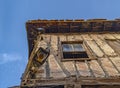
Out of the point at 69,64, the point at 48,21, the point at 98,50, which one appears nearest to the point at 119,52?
the point at 98,50

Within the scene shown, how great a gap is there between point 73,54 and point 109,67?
7.51 ft

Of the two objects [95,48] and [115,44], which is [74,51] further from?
[115,44]

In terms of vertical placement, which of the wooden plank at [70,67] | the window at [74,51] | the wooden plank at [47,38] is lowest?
the wooden plank at [70,67]

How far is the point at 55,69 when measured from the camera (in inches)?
323

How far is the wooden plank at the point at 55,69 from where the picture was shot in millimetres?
7674

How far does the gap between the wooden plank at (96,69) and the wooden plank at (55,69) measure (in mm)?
1026

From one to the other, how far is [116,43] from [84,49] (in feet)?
6.24

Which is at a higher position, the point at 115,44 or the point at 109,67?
the point at 115,44

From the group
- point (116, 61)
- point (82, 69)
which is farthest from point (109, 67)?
point (82, 69)

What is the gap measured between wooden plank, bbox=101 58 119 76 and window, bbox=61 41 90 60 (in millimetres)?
1002

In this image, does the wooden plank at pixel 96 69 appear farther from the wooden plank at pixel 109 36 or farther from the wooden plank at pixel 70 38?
the wooden plank at pixel 109 36

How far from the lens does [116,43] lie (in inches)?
463

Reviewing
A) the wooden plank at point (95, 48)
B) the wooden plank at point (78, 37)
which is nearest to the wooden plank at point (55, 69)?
the wooden plank at point (95, 48)

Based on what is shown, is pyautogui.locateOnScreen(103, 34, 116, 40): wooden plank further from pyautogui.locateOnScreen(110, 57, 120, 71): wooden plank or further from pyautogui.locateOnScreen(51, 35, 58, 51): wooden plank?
pyautogui.locateOnScreen(110, 57, 120, 71): wooden plank
